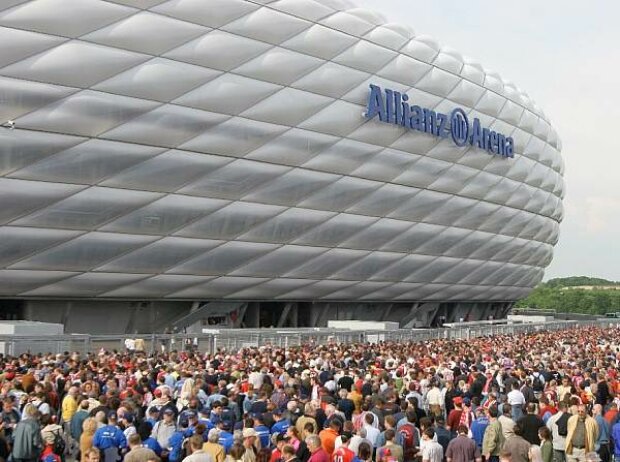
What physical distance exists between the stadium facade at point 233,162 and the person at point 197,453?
71.4 feet

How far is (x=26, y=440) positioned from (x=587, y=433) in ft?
25.9

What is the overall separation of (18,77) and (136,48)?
485cm

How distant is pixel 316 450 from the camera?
28.9 feet

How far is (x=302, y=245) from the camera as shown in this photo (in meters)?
38.4

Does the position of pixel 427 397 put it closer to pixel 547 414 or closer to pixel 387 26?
pixel 547 414

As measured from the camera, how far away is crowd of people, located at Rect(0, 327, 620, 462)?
9484 mm

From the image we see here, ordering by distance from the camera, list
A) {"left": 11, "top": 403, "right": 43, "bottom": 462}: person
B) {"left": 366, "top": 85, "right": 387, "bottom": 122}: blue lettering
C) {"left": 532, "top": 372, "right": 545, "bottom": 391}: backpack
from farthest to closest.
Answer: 1. {"left": 366, "top": 85, "right": 387, "bottom": 122}: blue lettering
2. {"left": 532, "top": 372, "right": 545, "bottom": 391}: backpack
3. {"left": 11, "top": 403, "right": 43, "bottom": 462}: person

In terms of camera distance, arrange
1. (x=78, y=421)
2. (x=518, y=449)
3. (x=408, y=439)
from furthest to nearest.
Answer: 1. (x=78, y=421)
2. (x=408, y=439)
3. (x=518, y=449)

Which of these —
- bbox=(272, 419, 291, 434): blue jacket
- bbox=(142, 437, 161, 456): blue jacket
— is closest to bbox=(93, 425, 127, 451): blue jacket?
bbox=(142, 437, 161, 456): blue jacket

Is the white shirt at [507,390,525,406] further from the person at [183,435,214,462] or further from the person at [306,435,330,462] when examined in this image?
the person at [183,435,214,462]

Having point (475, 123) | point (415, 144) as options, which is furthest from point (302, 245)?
point (475, 123)

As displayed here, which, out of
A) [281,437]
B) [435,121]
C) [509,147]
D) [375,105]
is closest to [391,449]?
[281,437]

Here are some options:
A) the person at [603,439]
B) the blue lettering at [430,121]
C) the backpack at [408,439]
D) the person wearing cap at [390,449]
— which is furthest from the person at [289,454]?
the blue lettering at [430,121]

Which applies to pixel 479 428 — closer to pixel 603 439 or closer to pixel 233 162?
pixel 603 439
